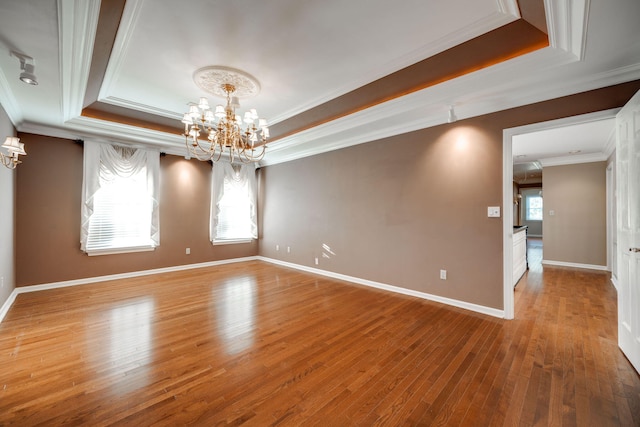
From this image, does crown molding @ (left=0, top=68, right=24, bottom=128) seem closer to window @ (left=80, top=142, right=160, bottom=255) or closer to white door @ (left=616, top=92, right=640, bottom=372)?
window @ (left=80, top=142, right=160, bottom=255)

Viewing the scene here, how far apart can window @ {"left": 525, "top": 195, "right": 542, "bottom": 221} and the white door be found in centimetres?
1257

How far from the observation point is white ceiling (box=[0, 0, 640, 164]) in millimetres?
1940

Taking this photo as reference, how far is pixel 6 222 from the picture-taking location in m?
3.43

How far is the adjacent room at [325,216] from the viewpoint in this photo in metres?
1.86

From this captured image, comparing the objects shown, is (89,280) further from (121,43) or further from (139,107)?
(121,43)

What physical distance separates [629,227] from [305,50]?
330 cm

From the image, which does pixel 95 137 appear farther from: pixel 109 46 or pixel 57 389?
pixel 57 389

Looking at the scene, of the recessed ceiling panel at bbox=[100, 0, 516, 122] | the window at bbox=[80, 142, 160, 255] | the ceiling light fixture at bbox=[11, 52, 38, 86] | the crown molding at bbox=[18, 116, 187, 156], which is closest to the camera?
→ the recessed ceiling panel at bbox=[100, 0, 516, 122]

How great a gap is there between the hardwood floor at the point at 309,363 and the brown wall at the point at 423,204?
1.94ft

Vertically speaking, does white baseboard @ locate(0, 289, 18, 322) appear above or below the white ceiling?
below

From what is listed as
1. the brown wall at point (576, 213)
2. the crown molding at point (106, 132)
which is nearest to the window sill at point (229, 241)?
the crown molding at point (106, 132)

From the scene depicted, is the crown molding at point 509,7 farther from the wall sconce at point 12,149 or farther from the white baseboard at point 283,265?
the wall sconce at point 12,149

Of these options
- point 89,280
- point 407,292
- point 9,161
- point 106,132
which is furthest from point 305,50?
point 89,280

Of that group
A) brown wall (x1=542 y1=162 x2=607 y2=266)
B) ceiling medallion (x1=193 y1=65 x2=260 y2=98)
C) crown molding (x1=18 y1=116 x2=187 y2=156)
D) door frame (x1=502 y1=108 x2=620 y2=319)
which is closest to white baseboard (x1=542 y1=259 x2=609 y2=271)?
brown wall (x1=542 y1=162 x2=607 y2=266)
